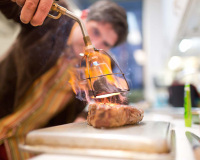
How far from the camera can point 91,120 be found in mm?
717

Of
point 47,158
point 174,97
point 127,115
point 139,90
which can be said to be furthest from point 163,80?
point 47,158

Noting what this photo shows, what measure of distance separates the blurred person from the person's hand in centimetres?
21

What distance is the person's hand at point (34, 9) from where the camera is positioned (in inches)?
25.6

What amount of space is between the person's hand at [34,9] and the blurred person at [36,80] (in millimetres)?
214

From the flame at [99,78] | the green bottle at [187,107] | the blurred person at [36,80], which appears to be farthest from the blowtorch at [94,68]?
the green bottle at [187,107]

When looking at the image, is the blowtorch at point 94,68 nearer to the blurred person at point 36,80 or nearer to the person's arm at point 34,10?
the person's arm at point 34,10

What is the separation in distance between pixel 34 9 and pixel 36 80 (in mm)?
684

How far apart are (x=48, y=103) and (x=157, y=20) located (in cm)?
405

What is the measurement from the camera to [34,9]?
67 cm

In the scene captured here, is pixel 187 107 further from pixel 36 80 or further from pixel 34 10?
pixel 36 80

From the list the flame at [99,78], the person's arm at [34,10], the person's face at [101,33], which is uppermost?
the person's face at [101,33]

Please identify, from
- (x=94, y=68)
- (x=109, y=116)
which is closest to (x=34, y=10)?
(x=94, y=68)

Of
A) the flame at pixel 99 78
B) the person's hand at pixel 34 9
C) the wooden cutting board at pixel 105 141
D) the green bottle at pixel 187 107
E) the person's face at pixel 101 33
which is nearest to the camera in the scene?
the wooden cutting board at pixel 105 141

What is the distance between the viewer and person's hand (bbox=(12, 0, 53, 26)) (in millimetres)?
651
